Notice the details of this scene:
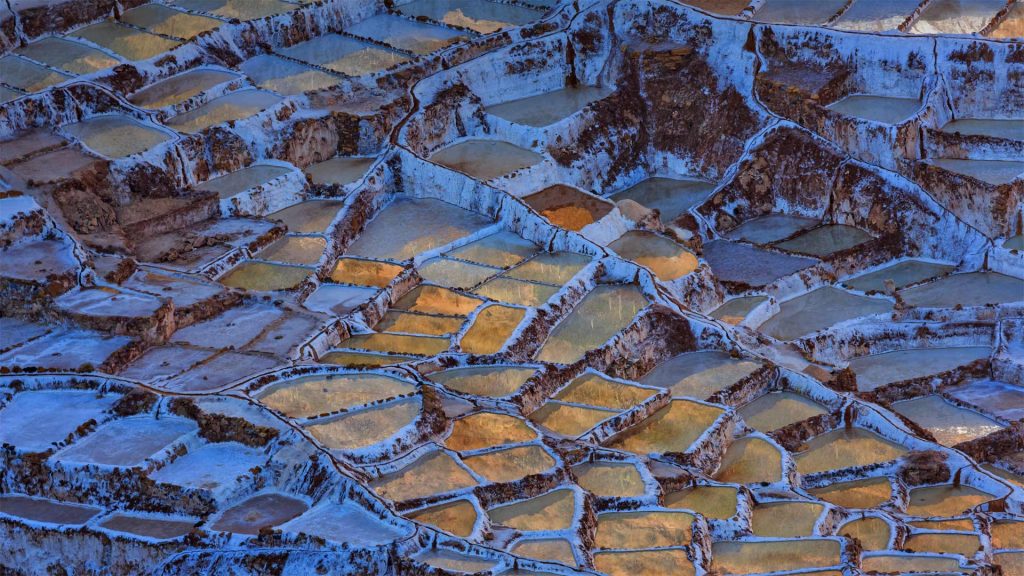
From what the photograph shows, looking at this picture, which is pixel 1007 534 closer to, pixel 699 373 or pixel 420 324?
pixel 699 373

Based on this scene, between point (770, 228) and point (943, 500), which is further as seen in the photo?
point (770, 228)

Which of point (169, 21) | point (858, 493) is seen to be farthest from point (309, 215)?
point (858, 493)

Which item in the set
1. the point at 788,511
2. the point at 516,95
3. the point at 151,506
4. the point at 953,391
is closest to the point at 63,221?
the point at 151,506

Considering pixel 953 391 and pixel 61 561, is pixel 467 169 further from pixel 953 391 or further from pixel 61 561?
pixel 61 561

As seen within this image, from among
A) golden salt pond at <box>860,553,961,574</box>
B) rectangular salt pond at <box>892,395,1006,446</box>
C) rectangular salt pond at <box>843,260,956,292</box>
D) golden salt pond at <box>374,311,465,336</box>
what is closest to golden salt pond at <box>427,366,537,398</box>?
golden salt pond at <box>374,311,465,336</box>

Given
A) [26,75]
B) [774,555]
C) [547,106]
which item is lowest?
[774,555]
